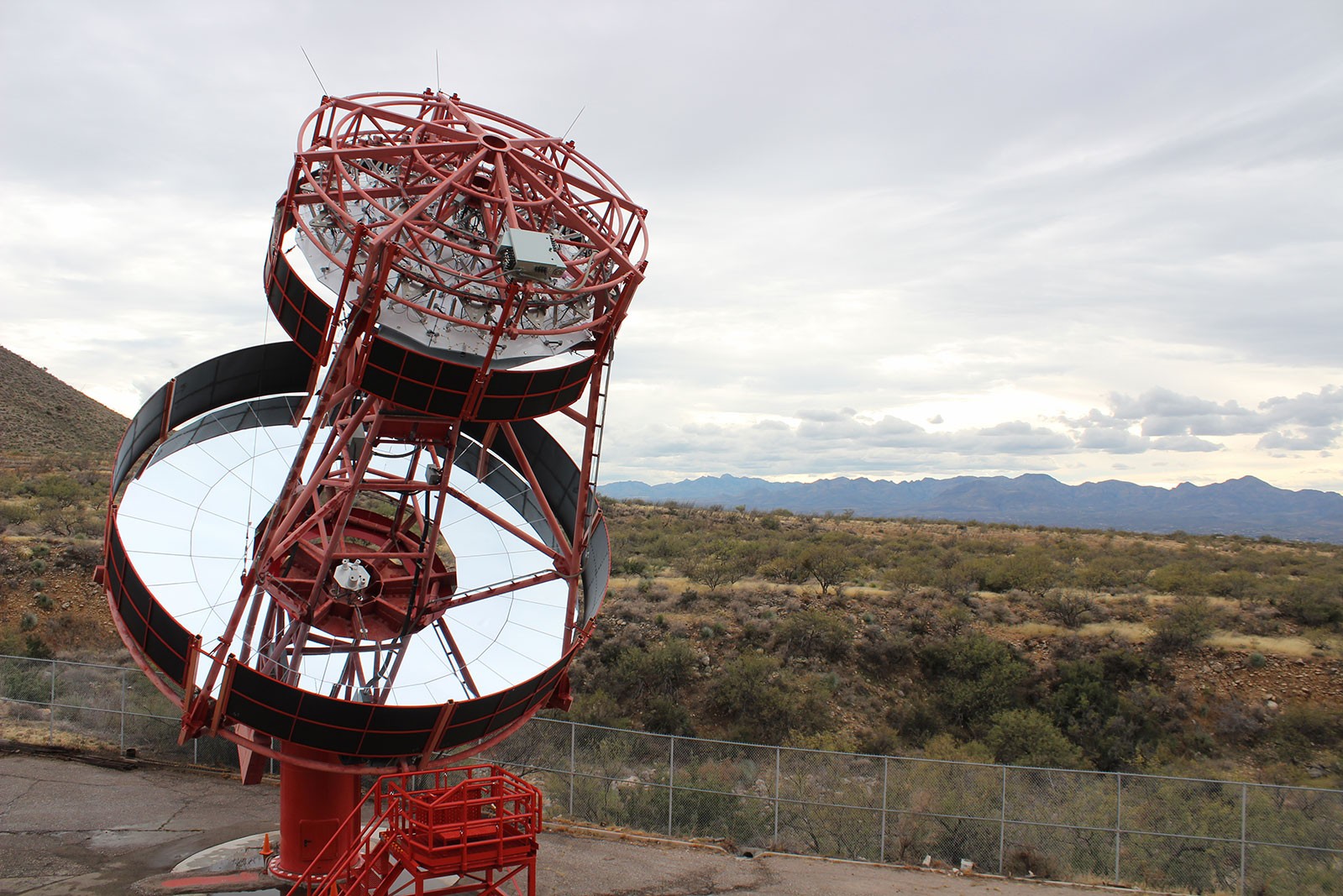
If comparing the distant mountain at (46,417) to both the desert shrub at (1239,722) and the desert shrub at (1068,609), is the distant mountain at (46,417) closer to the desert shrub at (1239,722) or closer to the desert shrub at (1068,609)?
the desert shrub at (1068,609)

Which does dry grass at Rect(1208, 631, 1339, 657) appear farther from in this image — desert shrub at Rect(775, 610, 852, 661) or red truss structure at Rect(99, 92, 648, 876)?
red truss structure at Rect(99, 92, 648, 876)

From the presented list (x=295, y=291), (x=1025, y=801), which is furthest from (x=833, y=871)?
(x=295, y=291)

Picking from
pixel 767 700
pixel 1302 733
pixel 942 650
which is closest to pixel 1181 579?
pixel 1302 733

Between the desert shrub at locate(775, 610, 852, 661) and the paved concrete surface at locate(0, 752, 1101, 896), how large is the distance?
17223 millimetres

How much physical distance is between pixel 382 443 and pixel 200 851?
8849 millimetres

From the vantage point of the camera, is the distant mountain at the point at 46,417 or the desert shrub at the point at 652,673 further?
the distant mountain at the point at 46,417

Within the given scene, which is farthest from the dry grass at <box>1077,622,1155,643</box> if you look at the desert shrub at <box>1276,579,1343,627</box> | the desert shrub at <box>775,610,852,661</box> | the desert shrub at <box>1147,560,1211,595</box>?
the desert shrub at <box>775,610,852,661</box>

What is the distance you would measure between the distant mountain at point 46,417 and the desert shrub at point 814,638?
5873 cm

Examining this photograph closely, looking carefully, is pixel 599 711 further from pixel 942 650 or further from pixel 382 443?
pixel 382 443

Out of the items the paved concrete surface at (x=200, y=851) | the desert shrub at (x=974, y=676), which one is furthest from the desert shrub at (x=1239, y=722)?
the paved concrete surface at (x=200, y=851)

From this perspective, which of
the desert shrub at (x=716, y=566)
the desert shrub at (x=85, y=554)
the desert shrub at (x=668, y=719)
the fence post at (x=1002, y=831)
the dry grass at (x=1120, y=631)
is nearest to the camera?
the fence post at (x=1002, y=831)

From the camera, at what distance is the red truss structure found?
542 inches

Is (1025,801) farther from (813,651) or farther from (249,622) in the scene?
(249,622)

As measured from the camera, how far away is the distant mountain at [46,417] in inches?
3012
